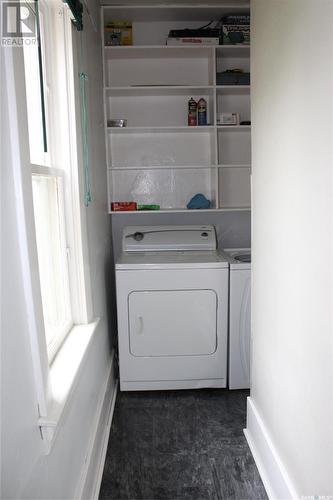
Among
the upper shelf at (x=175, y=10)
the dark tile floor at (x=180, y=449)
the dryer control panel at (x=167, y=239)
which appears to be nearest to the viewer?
the dark tile floor at (x=180, y=449)

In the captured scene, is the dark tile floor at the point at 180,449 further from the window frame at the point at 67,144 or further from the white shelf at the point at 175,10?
the white shelf at the point at 175,10

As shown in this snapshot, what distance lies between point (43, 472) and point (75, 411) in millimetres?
431

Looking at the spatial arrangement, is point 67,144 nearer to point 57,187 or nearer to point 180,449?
point 57,187

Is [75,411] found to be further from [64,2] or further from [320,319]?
[64,2]

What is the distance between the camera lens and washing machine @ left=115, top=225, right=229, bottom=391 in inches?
96.6

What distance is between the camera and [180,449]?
2.02 metres

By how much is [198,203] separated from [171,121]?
0.66 m

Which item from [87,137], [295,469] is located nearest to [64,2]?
[87,137]

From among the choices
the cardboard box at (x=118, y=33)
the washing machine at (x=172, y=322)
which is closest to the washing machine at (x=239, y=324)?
the washing machine at (x=172, y=322)

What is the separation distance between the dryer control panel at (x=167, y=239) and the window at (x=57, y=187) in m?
1.09

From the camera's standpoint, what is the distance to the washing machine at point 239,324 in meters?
2.46

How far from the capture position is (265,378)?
1771mm

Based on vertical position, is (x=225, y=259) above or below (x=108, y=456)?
above
